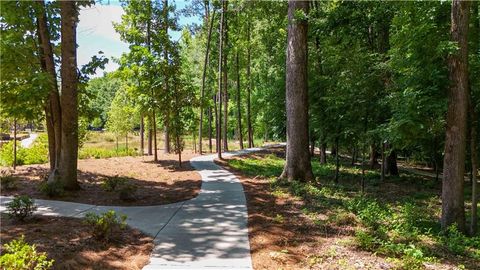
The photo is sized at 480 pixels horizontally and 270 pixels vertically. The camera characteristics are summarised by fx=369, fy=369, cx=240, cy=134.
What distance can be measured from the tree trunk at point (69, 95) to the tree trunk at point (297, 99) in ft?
19.1

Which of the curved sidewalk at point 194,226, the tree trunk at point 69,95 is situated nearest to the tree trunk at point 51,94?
the tree trunk at point 69,95

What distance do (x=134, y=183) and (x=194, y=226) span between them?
5086 millimetres

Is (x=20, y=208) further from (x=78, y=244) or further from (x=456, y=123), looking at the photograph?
(x=456, y=123)

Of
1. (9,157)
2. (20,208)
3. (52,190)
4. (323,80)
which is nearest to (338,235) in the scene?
(20,208)

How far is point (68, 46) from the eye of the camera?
9.10 meters

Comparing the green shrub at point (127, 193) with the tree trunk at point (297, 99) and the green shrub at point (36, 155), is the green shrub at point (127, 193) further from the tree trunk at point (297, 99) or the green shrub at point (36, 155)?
the green shrub at point (36, 155)

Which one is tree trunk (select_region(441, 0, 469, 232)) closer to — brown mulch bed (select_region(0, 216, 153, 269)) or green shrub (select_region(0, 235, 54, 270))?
brown mulch bed (select_region(0, 216, 153, 269))

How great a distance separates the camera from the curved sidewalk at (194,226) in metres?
4.95

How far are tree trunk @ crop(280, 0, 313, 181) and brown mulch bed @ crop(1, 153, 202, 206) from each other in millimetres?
2971

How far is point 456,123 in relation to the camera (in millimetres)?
6879

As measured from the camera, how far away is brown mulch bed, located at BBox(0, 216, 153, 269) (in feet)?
15.4

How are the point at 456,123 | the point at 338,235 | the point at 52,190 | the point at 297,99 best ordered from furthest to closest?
the point at 297,99, the point at 52,190, the point at 456,123, the point at 338,235

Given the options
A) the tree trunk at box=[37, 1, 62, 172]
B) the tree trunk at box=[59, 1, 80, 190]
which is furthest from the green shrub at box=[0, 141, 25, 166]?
the tree trunk at box=[59, 1, 80, 190]

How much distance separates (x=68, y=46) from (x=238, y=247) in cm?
677
